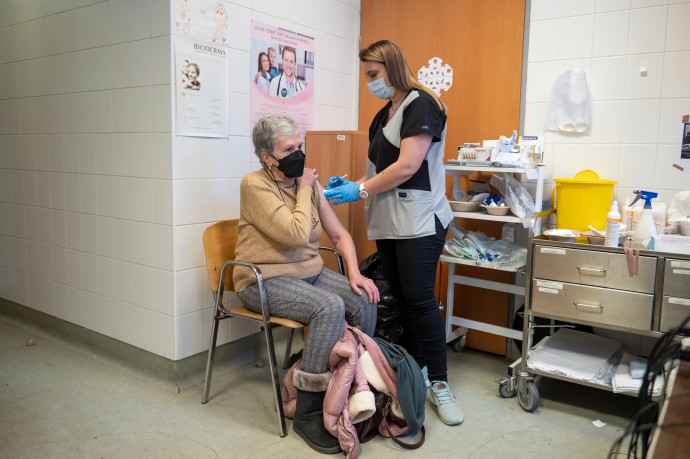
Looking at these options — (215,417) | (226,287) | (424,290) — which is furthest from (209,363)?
(424,290)

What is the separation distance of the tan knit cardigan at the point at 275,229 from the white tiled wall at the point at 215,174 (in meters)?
0.33

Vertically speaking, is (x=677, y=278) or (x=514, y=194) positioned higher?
(x=514, y=194)

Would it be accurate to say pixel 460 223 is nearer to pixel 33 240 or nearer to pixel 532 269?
pixel 532 269

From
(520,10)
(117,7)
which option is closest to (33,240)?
(117,7)

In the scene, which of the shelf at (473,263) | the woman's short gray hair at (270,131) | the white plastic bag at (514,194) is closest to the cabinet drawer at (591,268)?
the shelf at (473,263)

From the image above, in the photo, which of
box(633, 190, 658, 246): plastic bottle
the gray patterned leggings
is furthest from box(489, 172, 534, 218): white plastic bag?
the gray patterned leggings

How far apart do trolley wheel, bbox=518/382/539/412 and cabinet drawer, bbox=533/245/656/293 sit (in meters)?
0.48

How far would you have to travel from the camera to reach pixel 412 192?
2.35m

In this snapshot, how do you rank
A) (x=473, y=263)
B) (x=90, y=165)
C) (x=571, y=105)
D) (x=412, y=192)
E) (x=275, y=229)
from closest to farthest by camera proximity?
(x=275, y=229) → (x=412, y=192) → (x=473, y=263) → (x=571, y=105) → (x=90, y=165)

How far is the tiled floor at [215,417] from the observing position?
2111 mm

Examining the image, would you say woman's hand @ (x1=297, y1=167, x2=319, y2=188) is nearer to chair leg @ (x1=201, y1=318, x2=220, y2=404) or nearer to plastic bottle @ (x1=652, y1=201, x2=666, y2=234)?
chair leg @ (x1=201, y1=318, x2=220, y2=404)

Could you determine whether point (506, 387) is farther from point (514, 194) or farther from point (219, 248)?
point (219, 248)

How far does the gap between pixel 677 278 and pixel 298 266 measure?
1473mm

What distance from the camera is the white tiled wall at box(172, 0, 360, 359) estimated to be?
2578 mm
